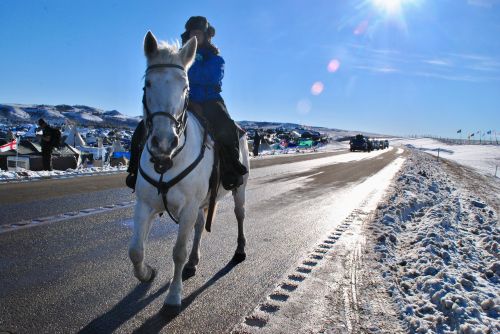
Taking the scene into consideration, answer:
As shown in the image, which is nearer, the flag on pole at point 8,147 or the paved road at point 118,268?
the paved road at point 118,268

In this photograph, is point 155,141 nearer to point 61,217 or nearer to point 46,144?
point 61,217

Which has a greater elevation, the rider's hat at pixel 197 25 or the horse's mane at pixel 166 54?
the rider's hat at pixel 197 25

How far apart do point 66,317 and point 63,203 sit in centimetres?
596

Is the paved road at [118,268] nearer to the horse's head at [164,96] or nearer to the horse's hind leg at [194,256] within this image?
the horse's hind leg at [194,256]

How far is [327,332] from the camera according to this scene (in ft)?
→ 10.9

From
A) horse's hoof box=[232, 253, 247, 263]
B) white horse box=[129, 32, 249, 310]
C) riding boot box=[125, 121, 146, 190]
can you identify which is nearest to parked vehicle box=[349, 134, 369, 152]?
horse's hoof box=[232, 253, 247, 263]

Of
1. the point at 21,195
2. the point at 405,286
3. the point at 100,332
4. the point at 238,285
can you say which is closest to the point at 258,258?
the point at 238,285

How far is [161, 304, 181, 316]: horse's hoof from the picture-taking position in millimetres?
3520

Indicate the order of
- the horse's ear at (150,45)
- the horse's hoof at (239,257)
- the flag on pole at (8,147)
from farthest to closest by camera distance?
the flag on pole at (8,147)
the horse's hoof at (239,257)
the horse's ear at (150,45)

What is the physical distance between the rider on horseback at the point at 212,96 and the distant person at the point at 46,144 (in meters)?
13.9

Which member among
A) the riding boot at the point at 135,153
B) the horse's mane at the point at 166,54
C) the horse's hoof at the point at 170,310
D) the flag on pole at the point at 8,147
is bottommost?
the horse's hoof at the point at 170,310

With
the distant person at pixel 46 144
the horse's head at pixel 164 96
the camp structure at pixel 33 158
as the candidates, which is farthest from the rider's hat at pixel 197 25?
the camp structure at pixel 33 158

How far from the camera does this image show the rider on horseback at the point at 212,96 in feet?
15.1

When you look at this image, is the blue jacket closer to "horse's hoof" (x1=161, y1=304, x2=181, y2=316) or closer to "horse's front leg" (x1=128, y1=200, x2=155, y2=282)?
"horse's front leg" (x1=128, y1=200, x2=155, y2=282)
